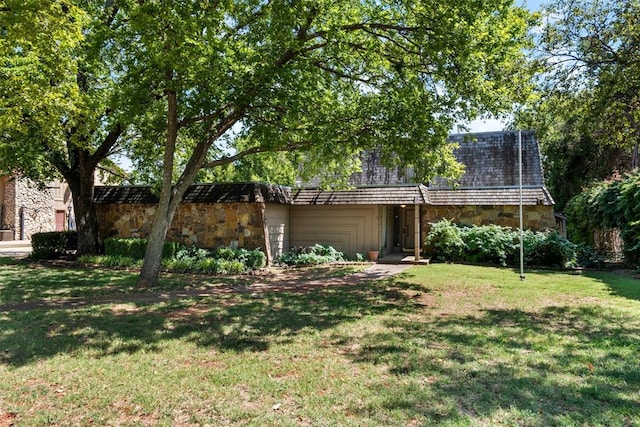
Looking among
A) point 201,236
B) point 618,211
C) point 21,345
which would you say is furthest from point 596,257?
point 21,345

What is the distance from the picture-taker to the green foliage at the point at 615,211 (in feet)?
42.1

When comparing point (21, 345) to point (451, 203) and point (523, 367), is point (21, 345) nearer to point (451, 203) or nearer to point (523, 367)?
point (523, 367)

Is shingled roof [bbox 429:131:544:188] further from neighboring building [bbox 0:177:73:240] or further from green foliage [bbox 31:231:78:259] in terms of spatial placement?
neighboring building [bbox 0:177:73:240]

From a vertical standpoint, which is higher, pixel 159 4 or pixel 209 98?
pixel 159 4

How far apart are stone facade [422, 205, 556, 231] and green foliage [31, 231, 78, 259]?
1392 cm

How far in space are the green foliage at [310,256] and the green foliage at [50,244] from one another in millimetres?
8182

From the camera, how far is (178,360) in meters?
5.03

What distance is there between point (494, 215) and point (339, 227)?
237 inches

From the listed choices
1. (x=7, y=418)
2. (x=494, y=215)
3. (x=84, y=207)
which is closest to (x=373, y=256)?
(x=494, y=215)

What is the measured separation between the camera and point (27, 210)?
90.7 ft

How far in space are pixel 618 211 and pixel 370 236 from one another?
8214mm

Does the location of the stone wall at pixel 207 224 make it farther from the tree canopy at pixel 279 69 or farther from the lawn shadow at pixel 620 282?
the lawn shadow at pixel 620 282

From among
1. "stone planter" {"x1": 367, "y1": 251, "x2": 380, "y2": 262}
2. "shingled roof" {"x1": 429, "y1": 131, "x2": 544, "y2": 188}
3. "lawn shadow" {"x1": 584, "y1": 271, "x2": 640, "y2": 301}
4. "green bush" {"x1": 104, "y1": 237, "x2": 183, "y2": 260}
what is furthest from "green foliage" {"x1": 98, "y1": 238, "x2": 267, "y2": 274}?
"lawn shadow" {"x1": 584, "y1": 271, "x2": 640, "y2": 301}

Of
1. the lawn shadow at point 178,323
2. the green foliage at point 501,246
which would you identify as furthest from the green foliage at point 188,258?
the green foliage at point 501,246
